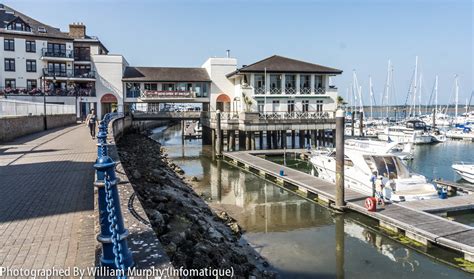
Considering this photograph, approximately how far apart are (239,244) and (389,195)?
8.06 m

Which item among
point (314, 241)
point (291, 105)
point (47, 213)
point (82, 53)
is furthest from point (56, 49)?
point (47, 213)

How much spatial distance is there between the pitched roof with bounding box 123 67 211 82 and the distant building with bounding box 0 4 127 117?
1557 millimetres

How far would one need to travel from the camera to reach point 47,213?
7582mm

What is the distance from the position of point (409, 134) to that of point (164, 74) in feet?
113

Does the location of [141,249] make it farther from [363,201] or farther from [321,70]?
[321,70]

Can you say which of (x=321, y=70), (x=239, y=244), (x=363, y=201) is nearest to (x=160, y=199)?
(x=239, y=244)

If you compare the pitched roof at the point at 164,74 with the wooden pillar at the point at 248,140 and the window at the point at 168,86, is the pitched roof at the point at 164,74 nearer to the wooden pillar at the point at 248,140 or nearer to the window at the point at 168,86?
the window at the point at 168,86

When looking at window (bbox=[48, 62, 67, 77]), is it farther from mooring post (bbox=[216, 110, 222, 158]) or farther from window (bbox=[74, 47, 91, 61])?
mooring post (bbox=[216, 110, 222, 158])

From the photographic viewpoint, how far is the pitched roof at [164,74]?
1781 inches

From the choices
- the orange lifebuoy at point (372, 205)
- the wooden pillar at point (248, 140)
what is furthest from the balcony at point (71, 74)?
the orange lifebuoy at point (372, 205)

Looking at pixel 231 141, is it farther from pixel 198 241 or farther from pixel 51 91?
pixel 198 241

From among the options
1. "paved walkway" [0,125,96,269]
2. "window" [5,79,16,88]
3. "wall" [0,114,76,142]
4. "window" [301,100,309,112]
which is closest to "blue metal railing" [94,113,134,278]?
"paved walkway" [0,125,96,269]

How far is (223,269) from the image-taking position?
356 inches

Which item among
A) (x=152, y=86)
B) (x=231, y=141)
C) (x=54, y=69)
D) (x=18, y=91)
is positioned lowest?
(x=231, y=141)
